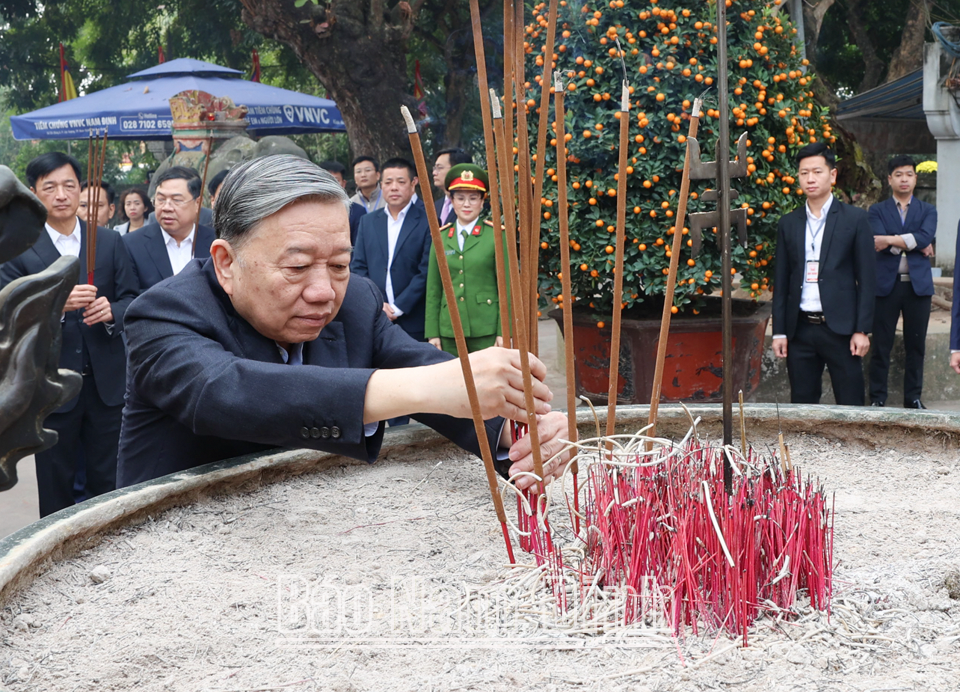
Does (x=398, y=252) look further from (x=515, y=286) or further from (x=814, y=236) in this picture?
(x=515, y=286)

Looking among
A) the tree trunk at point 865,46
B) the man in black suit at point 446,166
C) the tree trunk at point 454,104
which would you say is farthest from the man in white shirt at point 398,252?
the tree trunk at point 865,46

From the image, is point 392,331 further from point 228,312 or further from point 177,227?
point 177,227

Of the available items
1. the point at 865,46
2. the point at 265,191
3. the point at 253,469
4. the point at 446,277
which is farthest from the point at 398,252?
the point at 865,46

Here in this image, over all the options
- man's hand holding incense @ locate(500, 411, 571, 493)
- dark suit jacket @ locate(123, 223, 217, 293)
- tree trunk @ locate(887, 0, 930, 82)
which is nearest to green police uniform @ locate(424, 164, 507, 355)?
dark suit jacket @ locate(123, 223, 217, 293)

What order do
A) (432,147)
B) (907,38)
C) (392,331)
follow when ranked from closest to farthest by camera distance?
(392,331) → (907,38) → (432,147)

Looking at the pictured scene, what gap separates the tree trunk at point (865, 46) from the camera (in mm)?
Result: 14234

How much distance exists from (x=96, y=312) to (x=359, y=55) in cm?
587

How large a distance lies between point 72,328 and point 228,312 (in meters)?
2.60

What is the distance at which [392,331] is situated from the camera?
7.22 ft

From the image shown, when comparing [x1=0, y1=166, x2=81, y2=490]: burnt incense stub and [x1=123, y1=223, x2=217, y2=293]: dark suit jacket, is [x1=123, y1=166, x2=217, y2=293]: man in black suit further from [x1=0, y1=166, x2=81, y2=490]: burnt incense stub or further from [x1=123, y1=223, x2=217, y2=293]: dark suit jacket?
[x1=0, y1=166, x2=81, y2=490]: burnt incense stub

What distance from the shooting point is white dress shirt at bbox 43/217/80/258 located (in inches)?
167

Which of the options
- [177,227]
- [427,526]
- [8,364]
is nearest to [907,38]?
[177,227]

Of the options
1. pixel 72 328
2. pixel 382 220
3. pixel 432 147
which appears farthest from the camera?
pixel 432 147

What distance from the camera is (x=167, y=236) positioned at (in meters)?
4.97
